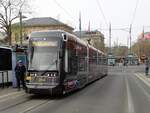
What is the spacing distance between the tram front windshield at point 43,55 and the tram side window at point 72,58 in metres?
1.13

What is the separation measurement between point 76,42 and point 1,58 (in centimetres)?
605

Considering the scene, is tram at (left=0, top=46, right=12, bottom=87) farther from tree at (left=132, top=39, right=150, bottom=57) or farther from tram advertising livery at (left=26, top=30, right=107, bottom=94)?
tree at (left=132, top=39, right=150, bottom=57)

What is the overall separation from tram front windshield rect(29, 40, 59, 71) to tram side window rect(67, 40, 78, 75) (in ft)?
3.70

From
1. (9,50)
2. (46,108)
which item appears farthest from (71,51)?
(9,50)

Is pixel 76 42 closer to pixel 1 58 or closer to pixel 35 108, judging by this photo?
pixel 1 58

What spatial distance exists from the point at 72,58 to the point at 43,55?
87.9 inches

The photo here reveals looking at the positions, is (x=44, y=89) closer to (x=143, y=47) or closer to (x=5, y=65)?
(x=5, y=65)

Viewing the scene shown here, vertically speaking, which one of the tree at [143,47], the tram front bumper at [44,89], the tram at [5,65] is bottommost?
the tram front bumper at [44,89]

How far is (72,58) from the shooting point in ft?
65.4

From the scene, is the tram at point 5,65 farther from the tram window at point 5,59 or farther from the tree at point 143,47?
the tree at point 143,47

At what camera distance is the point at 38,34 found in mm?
18812

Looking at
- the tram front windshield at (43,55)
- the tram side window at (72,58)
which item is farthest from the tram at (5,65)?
the tram front windshield at (43,55)

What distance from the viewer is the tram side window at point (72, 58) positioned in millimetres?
19180

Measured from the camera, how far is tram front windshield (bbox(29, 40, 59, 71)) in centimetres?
1797
